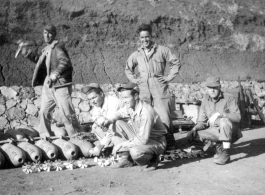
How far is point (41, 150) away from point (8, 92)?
519 centimetres

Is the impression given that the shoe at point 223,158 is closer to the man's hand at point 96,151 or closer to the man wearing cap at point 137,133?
the man wearing cap at point 137,133

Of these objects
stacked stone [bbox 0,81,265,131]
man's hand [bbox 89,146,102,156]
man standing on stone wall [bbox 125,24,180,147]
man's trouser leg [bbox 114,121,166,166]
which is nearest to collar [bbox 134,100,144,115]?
man's trouser leg [bbox 114,121,166,166]

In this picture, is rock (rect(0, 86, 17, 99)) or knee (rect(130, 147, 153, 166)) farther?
rock (rect(0, 86, 17, 99))

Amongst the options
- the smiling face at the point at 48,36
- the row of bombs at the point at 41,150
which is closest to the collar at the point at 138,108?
the row of bombs at the point at 41,150

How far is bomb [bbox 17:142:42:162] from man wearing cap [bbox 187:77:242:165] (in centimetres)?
250

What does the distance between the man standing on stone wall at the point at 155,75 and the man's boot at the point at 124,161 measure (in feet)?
4.66

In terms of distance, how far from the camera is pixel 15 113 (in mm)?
10422

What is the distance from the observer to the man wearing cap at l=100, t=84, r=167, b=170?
500 cm

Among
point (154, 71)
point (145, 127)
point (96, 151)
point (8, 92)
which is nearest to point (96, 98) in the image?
point (96, 151)

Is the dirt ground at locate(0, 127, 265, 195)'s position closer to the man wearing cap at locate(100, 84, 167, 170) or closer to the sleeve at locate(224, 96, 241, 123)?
the man wearing cap at locate(100, 84, 167, 170)

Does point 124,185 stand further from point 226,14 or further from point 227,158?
point 226,14

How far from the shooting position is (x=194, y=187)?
446cm

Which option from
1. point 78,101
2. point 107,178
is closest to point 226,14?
point 78,101

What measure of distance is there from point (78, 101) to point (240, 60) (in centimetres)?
785
